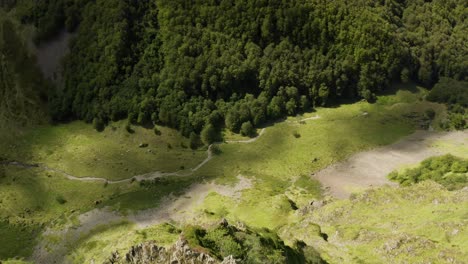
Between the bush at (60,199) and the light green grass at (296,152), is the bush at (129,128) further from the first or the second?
the bush at (60,199)

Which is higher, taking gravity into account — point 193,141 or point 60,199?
point 193,141

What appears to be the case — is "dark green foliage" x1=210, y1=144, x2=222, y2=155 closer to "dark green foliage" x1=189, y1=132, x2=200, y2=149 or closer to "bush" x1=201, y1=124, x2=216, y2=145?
"bush" x1=201, y1=124, x2=216, y2=145

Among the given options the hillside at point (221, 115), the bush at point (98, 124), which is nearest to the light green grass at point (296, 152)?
the hillside at point (221, 115)

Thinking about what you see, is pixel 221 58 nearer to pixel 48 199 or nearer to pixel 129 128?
pixel 129 128

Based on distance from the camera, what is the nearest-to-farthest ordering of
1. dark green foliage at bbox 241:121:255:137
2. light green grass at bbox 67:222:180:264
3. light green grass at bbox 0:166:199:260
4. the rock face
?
the rock face → light green grass at bbox 67:222:180:264 → light green grass at bbox 0:166:199:260 → dark green foliage at bbox 241:121:255:137

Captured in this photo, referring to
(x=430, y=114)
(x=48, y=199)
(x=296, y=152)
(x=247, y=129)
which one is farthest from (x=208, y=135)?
(x=430, y=114)

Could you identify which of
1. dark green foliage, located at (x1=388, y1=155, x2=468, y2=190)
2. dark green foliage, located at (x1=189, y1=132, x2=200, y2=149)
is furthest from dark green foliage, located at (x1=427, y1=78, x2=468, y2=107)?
dark green foliage, located at (x1=189, y1=132, x2=200, y2=149)

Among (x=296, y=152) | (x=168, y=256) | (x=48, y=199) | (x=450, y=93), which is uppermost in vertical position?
(x=168, y=256)
